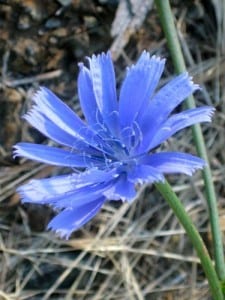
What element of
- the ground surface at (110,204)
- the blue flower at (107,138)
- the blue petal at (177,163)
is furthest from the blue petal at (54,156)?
the ground surface at (110,204)

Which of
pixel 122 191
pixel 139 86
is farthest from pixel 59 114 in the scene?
pixel 122 191

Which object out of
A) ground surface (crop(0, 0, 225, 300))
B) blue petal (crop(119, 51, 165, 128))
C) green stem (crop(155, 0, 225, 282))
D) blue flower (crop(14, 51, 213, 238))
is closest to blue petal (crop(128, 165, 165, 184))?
blue flower (crop(14, 51, 213, 238))

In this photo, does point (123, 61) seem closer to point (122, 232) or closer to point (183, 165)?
point (122, 232)

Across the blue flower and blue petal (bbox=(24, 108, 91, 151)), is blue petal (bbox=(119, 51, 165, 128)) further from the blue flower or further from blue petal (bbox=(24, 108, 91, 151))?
blue petal (bbox=(24, 108, 91, 151))

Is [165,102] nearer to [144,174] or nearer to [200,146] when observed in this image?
[144,174]

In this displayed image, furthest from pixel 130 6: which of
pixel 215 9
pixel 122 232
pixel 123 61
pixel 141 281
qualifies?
pixel 141 281

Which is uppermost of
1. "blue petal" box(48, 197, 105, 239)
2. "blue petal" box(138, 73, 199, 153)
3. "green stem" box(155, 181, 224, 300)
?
"blue petal" box(138, 73, 199, 153)

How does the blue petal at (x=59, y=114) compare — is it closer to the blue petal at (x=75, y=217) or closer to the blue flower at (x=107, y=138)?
the blue flower at (x=107, y=138)
